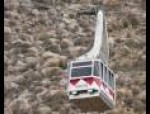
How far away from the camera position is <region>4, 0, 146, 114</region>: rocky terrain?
21.7ft

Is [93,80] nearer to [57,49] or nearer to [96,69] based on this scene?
[96,69]

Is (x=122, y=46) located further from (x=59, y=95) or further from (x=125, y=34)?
(x=59, y=95)

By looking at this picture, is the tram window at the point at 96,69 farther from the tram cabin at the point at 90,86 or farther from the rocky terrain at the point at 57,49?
the rocky terrain at the point at 57,49

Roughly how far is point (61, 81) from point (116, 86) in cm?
33

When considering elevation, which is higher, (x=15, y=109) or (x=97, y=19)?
(x=97, y=19)

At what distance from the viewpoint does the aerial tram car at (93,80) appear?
21.0 feet

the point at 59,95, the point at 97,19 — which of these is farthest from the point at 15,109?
the point at 97,19

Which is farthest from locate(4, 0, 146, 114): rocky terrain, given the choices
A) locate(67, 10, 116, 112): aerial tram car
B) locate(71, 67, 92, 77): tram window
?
locate(71, 67, 92, 77): tram window

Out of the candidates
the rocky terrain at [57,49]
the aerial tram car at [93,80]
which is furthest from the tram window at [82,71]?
the rocky terrain at [57,49]

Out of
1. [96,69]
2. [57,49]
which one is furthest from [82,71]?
[57,49]

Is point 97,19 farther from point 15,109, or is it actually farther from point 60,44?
point 15,109

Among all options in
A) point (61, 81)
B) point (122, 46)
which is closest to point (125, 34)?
point (122, 46)

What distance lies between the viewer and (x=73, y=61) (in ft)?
21.6

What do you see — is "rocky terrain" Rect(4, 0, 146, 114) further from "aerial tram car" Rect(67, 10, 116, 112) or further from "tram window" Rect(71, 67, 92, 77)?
"tram window" Rect(71, 67, 92, 77)
